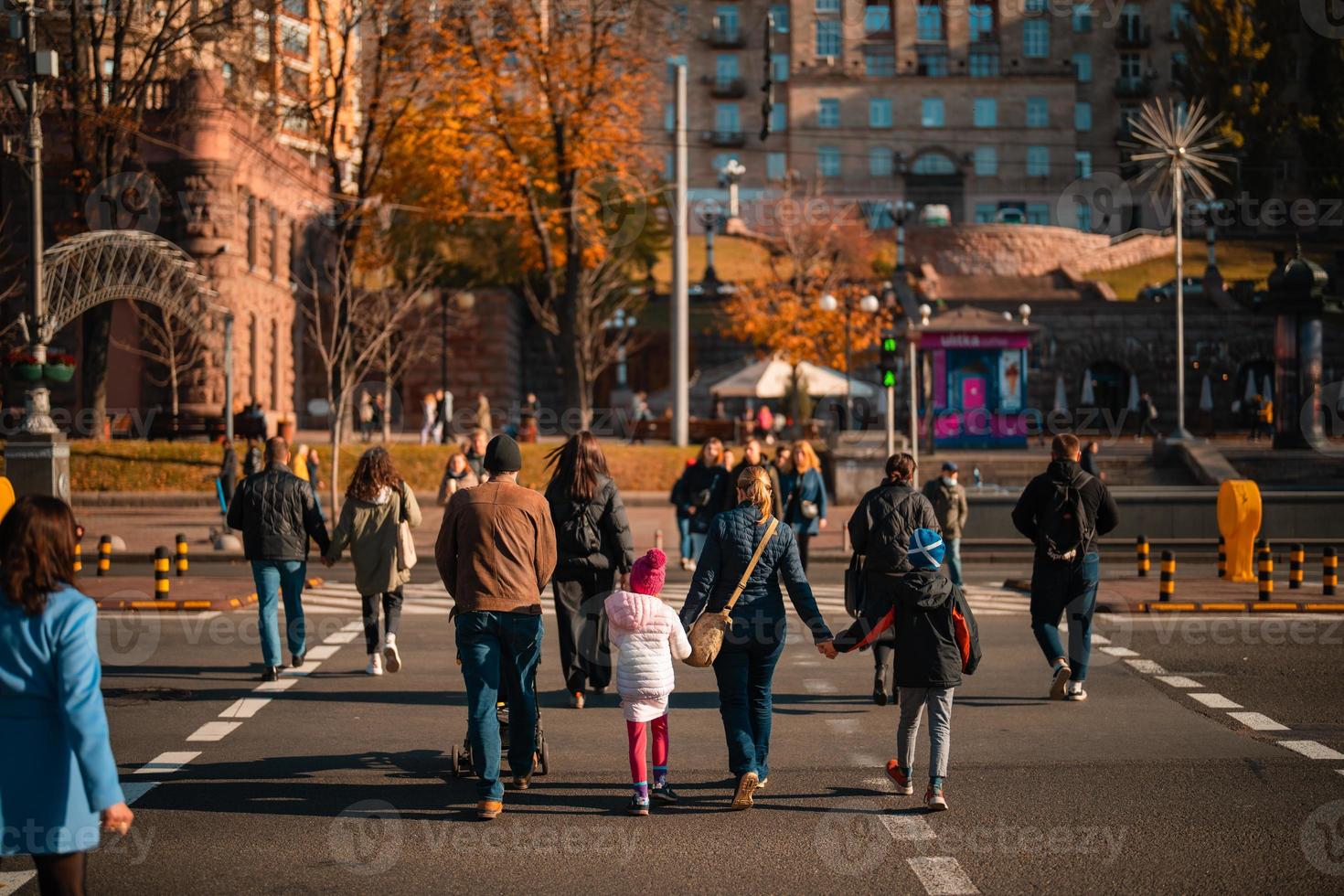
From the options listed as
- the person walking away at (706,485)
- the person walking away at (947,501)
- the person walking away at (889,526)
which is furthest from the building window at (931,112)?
the person walking away at (889,526)

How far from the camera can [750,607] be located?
8.17 metres

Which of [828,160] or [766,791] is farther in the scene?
[828,160]

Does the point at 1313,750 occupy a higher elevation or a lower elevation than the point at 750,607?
lower

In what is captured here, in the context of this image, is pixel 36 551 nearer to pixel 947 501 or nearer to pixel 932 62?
pixel 947 501

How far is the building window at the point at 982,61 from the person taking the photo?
285 feet

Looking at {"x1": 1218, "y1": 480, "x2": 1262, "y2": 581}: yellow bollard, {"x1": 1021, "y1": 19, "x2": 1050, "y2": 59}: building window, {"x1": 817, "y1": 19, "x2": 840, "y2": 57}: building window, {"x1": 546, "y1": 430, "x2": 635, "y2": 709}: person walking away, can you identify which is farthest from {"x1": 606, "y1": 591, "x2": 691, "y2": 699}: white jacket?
{"x1": 1021, "y1": 19, "x2": 1050, "y2": 59}: building window

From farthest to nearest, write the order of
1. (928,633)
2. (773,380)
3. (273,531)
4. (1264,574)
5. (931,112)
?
(931,112), (773,380), (1264,574), (273,531), (928,633)

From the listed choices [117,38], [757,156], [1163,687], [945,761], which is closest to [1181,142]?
[117,38]

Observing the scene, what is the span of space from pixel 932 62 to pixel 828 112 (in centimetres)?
645

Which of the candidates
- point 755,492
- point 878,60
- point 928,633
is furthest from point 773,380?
point 878,60

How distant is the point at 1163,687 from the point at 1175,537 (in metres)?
13.7

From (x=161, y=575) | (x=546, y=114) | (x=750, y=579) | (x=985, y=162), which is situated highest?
(x=985, y=162)

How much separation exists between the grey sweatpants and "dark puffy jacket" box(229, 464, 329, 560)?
5.28 m

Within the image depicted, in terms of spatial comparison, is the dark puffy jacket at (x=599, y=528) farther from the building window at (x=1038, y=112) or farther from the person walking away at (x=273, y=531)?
the building window at (x=1038, y=112)
